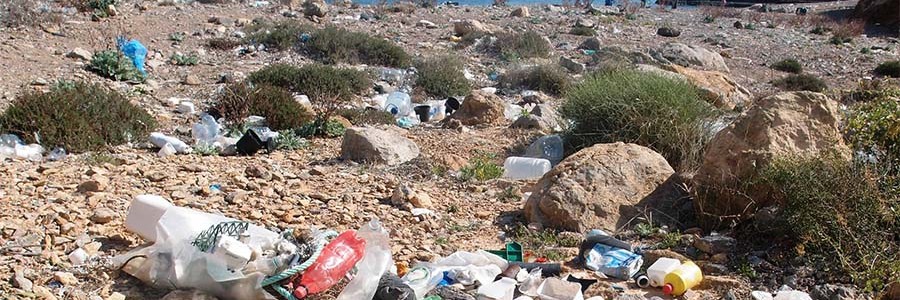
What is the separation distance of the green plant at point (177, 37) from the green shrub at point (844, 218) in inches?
385

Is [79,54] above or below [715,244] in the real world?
below

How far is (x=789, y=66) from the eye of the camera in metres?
14.7

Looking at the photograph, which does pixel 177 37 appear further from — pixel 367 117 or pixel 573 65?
pixel 573 65

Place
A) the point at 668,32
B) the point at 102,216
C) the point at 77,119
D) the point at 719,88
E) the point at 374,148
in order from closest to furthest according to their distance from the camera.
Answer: the point at 102,216 → the point at 374,148 → the point at 77,119 → the point at 719,88 → the point at 668,32

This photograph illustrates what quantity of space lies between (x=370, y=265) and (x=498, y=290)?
563 mm

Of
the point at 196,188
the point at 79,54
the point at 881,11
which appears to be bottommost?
the point at 881,11

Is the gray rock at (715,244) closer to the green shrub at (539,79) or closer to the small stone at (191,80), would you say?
the green shrub at (539,79)

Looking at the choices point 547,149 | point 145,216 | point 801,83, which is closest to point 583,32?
point 801,83

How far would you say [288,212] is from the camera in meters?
4.53

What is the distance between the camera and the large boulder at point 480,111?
816 centimetres

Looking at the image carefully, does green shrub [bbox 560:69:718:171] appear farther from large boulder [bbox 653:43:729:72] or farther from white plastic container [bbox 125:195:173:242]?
large boulder [bbox 653:43:729:72]

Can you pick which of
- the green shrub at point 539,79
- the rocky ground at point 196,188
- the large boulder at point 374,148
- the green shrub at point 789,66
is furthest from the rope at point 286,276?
the green shrub at point 789,66

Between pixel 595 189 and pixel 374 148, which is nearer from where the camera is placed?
pixel 595 189

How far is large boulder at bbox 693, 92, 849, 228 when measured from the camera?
4.44 meters
